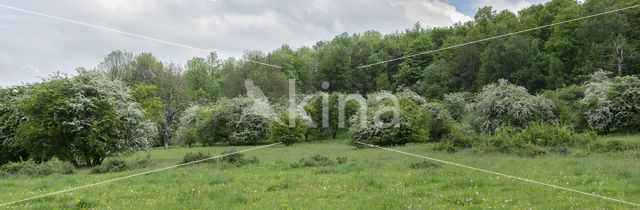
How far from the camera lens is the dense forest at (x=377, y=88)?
18.0m

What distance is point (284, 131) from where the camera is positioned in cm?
3133

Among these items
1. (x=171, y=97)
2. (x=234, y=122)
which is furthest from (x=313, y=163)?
(x=171, y=97)

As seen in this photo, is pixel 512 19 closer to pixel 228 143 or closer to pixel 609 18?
pixel 609 18

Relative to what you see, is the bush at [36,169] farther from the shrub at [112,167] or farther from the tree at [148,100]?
the tree at [148,100]

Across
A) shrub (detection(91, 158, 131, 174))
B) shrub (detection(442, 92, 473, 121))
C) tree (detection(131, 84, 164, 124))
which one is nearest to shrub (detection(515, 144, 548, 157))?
shrub (detection(91, 158, 131, 174))

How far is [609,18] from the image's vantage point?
41000mm

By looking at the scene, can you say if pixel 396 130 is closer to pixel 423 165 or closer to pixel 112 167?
pixel 423 165

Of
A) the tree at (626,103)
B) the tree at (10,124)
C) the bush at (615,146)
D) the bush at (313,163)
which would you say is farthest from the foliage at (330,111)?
the tree at (10,124)

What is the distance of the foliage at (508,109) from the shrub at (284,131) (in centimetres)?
1526

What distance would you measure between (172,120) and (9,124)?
27.7 meters

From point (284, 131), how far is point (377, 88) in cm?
2466

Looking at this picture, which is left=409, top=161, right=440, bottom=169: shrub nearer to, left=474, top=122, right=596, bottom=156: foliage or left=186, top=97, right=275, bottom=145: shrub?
left=474, top=122, right=596, bottom=156: foliage

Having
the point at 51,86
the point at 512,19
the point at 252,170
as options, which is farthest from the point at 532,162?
the point at 512,19

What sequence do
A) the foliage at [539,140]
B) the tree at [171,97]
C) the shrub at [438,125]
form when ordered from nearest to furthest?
the foliage at [539,140], the shrub at [438,125], the tree at [171,97]
